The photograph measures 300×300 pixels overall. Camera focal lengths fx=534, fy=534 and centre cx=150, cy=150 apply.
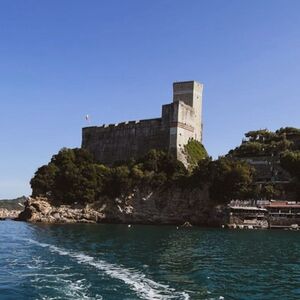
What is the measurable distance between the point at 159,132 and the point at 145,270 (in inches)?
2460

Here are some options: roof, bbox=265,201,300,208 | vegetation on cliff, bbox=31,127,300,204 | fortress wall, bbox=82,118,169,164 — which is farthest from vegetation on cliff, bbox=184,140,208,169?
roof, bbox=265,201,300,208

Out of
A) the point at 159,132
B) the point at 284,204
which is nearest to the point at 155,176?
the point at 159,132

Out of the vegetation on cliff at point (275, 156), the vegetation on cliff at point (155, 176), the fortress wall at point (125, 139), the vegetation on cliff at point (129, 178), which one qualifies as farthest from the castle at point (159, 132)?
the vegetation on cliff at point (275, 156)

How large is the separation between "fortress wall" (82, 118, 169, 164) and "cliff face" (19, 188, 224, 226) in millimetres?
9268

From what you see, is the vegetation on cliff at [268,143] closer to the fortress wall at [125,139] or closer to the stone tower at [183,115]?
the stone tower at [183,115]

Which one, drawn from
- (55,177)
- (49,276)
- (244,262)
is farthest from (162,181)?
(49,276)

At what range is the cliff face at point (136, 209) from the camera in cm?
8400

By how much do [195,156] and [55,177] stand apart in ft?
78.8

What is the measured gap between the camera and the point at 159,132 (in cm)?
9119

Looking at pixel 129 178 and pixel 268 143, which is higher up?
pixel 268 143

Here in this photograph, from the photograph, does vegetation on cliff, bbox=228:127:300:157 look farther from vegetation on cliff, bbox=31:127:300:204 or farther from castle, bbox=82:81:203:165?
castle, bbox=82:81:203:165

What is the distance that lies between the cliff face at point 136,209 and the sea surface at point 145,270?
37719 millimetres

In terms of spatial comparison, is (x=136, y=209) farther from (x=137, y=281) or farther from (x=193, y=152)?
(x=137, y=281)

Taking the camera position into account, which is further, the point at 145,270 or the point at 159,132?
the point at 159,132
